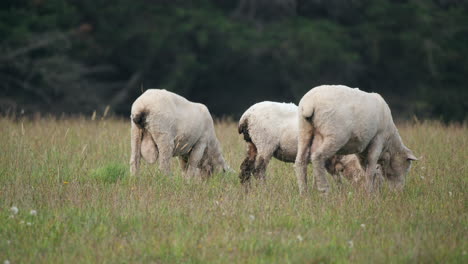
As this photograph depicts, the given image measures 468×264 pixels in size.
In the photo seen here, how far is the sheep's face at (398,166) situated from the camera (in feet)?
30.1

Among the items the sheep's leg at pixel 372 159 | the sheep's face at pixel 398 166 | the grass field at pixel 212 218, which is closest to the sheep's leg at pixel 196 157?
the grass field at pixel 212 218

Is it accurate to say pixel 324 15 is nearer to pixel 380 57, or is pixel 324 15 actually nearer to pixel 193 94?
pixel 380 57

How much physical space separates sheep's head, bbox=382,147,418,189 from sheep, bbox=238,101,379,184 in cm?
35

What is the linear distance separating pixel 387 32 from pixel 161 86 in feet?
29.5

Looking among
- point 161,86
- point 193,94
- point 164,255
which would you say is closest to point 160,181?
point 164,255

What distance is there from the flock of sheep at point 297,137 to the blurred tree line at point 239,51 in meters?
15.3

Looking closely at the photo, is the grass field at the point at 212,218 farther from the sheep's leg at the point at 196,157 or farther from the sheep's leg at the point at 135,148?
the sheep's leg at the point at 196,157

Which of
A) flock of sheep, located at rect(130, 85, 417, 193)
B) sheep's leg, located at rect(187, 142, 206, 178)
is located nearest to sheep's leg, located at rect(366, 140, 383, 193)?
flock of sheep, located at rect(130, 85, 417, 193)

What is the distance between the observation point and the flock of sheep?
26.6 ft

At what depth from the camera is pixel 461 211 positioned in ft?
25.4

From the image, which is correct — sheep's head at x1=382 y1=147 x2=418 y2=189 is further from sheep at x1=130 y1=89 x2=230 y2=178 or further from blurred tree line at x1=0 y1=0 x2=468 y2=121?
blurred tree line at x1=0 y1=0 x2=468 y2=121

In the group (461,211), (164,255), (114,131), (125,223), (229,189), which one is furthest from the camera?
(114,131)

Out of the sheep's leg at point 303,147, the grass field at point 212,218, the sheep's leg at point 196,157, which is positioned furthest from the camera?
the sheep's leg at point 196,157

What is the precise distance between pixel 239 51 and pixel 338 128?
730 inches
